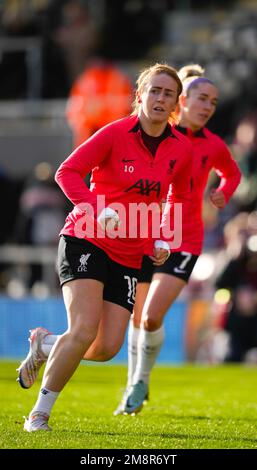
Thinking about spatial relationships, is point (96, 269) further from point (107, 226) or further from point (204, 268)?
point (204, 268)

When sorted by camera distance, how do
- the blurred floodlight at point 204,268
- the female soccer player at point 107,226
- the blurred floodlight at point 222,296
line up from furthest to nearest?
the blurred floodlight at point 204,268 → the blurred floodlight at point 222,296 → the female soccer player at point 107,226

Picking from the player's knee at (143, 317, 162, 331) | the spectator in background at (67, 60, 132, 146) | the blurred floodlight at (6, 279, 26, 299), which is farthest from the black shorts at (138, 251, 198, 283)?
the spectator in background at (67, 60, 132, 146)

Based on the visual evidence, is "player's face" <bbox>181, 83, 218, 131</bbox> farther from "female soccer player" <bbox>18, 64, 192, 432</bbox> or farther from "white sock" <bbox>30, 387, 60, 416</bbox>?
"white sock" <bbox>30, 387, 60, 416</bbox>

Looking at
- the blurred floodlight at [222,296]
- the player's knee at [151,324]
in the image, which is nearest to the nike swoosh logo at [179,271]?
the player's knee at [151,324]

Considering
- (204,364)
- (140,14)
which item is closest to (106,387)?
(204,364)

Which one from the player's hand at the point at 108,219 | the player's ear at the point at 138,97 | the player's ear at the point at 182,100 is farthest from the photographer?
the player's ear at the point at 182,100

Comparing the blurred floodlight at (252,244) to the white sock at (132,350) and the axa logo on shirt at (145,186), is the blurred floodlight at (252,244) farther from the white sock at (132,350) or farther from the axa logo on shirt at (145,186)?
the axa logo on shirt at (145,186)

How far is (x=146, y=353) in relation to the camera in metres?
9.47

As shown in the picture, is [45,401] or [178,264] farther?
[178,264]

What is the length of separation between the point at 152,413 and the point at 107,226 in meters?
2.42

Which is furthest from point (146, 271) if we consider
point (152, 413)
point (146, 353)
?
point (152, 413)

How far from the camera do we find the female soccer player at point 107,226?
743 cm

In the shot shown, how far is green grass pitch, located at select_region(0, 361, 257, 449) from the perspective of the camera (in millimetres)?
7195

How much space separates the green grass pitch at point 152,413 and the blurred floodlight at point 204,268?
272cm
